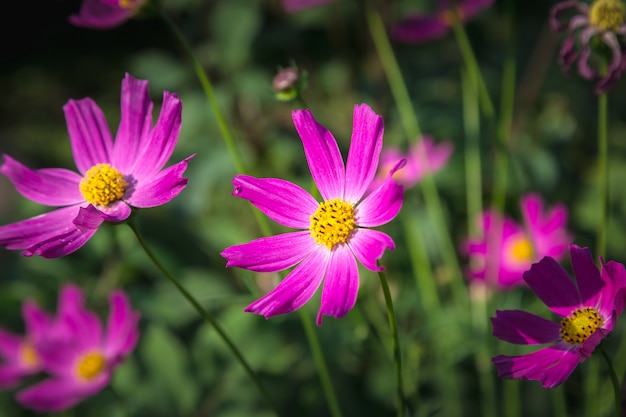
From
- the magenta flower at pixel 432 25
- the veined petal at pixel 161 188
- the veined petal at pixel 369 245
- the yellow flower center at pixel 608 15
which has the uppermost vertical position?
the veined petal at pixel 161 188

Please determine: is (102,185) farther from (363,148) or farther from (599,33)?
(599,33)

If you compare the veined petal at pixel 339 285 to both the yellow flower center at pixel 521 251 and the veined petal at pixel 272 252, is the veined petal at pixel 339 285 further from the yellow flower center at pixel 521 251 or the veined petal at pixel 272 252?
the yellow flower center at pixel 521 251

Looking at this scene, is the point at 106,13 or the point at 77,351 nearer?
the point at 106,13

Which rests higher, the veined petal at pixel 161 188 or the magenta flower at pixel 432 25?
the veined petal at pixel 161 188

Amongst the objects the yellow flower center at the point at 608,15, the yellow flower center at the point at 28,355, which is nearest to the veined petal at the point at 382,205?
the yellow flower center at the point at 608,15

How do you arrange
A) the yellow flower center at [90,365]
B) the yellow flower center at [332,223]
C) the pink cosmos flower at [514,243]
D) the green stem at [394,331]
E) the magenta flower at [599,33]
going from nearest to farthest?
the green stem at [394,331]
the yellow flower center at [332,223]
the magenta flower at [599,33]
the pink cosmos flower at [514,243]
the yellow flower center at [90,365]

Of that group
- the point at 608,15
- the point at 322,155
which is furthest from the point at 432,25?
the point at 322,155

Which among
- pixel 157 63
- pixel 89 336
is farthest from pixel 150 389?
pixel 157 63
